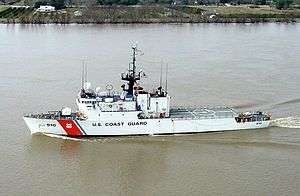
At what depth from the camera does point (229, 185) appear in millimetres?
16938

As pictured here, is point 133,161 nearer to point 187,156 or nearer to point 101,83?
point 187,156

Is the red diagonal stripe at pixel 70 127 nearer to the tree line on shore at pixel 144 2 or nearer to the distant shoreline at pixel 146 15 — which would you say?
the distant shoreline at pixel 146 15

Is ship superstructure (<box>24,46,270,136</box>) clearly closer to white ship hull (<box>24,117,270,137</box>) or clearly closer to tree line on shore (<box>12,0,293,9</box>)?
white ship hull (<box>24,117,270,137</box>)

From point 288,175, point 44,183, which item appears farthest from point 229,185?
point 44,183

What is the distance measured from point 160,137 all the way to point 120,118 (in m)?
1.82

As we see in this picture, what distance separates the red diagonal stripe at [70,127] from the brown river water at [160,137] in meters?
0.31

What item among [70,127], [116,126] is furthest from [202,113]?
[70,127]

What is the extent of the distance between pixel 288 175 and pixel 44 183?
8.10 metres

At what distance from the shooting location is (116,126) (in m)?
21.1

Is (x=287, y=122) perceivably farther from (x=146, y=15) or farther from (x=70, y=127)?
(x=146, y=15)

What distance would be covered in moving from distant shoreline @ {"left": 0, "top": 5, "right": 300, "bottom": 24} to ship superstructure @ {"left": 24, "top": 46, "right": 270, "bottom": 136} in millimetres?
44039

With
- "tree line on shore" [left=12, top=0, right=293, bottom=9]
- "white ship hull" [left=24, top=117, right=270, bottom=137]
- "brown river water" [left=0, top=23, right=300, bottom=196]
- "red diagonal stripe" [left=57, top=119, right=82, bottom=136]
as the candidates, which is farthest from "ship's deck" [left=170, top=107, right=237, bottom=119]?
"tree line on shore" [left=12, top=0, right=293, bottom=9]

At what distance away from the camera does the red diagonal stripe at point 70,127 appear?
2080 centimetres

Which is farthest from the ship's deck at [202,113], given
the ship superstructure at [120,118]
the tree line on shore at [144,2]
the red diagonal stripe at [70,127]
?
the tree line on shore at [144,2]
